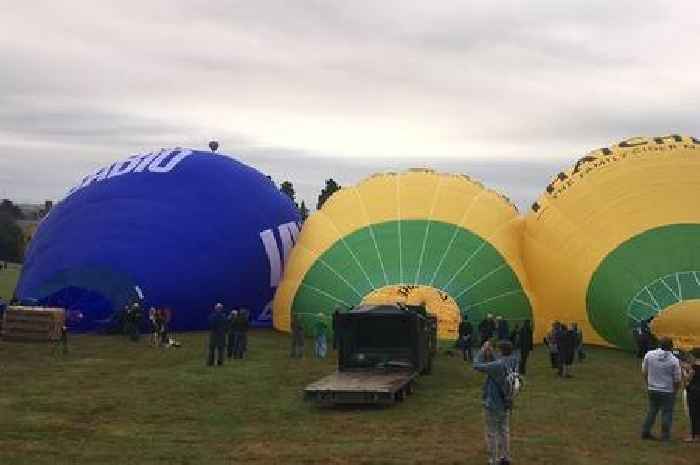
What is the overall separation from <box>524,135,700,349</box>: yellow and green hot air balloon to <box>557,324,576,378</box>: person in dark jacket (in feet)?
10.7

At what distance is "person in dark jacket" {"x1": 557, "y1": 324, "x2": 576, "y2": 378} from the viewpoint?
721 inches

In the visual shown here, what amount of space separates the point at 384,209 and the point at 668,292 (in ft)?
26.2

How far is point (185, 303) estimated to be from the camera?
82.3 ft

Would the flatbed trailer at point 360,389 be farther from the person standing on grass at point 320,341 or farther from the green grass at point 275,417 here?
the person standing on grass at point 320,341

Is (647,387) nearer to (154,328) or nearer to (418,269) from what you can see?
(418,269)

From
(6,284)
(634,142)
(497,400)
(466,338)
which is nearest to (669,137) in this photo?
(634,142)

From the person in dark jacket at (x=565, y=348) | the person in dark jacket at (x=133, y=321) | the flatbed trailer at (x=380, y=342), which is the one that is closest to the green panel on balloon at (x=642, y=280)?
the person in dark jacket at (x=565, y=348)

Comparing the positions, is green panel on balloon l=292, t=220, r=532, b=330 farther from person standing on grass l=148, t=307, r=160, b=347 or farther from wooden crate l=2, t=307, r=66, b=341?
wooden crate l=2, t=307, r=66, b=341

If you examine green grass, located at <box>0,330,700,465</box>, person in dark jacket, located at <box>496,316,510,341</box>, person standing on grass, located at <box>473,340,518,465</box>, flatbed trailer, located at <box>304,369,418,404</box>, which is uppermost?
person in dark jacket, located at <box>496,316,510,341</box>

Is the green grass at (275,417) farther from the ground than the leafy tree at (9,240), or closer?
closer

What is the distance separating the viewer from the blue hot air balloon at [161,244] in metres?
24.4

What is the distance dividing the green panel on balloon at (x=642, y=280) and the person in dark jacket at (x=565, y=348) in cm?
318

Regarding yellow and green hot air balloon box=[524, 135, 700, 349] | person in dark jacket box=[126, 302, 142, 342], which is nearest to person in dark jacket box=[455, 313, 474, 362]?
yellow and green hot air balloon box=[524, 135, 700, 349]

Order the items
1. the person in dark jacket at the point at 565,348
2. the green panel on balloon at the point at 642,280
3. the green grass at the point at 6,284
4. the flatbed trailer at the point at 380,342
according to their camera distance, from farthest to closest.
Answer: the green grass at the point at 6,284 < the green panel on balloon at the point at 642,280 < the person in dark jacket at the point at 565,348 < the flatbed trailer at the point at 380,342
